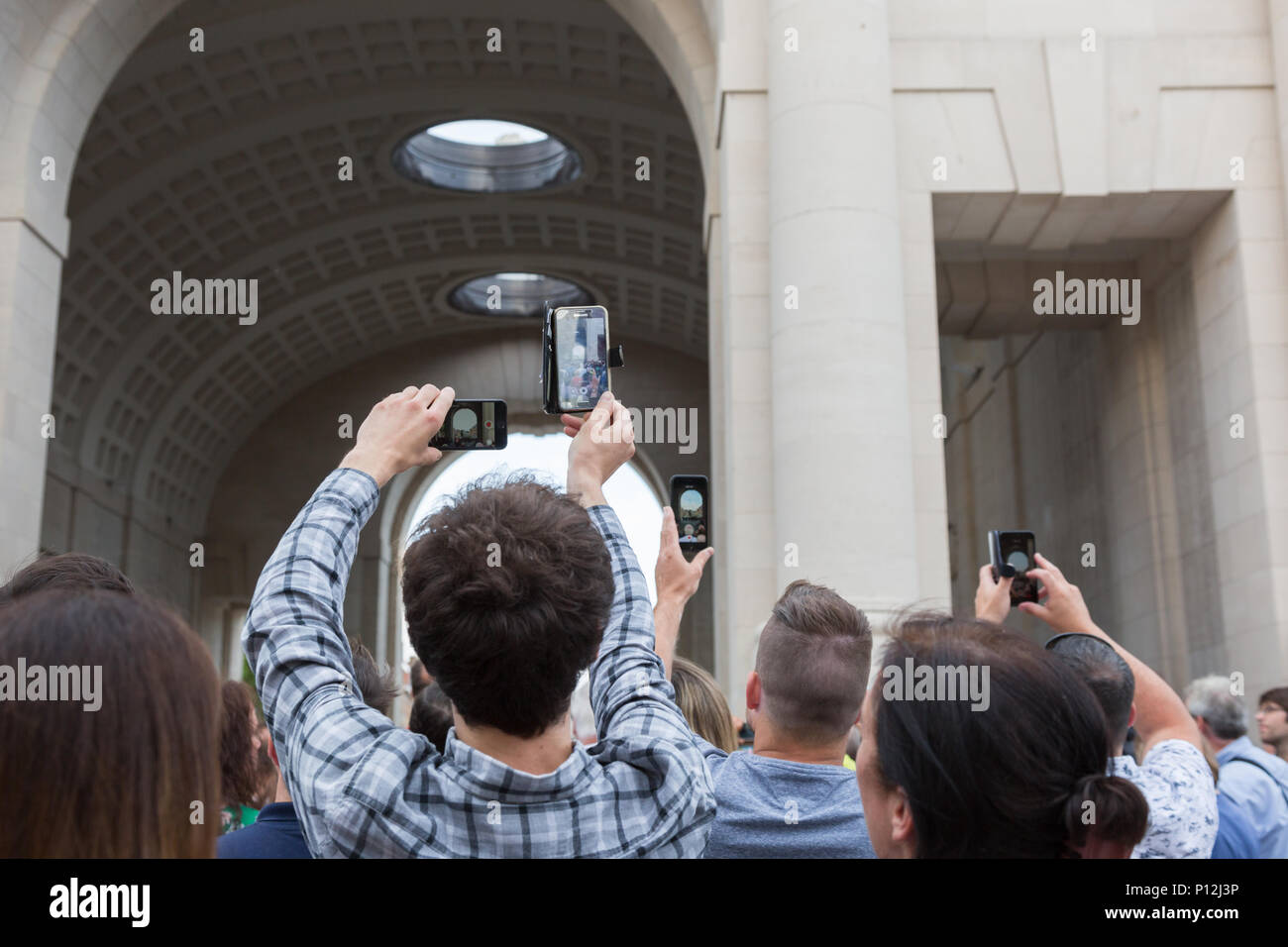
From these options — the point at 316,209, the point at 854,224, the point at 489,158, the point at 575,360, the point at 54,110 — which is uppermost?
the point at 489,158

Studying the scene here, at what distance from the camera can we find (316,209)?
27516 mm

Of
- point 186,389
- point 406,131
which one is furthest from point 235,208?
point 186,389

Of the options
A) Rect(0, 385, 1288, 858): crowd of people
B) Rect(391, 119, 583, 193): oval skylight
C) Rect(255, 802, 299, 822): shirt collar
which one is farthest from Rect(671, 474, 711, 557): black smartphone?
Rect(391, 119, 583, 193): oval skylight

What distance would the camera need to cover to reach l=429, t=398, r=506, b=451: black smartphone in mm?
3355

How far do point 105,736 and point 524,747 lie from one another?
0.77 m

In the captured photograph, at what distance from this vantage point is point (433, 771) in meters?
2.18

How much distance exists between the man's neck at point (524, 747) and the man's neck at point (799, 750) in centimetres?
113

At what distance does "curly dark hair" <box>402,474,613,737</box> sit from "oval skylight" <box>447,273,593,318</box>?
31.8 m

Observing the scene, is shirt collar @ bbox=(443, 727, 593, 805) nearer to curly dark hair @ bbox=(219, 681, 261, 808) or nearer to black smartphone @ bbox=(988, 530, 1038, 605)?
curly dark hair @ bbox=(219, 681, 261, 808)

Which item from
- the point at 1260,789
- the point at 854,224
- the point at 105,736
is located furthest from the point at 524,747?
the point at 854,224

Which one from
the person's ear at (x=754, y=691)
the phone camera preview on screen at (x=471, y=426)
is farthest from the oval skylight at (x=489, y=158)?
the person's ear at (x=754, y=691)

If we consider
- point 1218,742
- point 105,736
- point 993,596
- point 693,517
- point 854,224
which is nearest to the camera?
point 105,736

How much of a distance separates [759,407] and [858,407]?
4.81 feet

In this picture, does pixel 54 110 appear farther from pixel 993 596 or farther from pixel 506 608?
pixel 506 608
